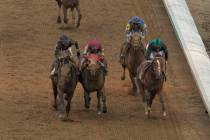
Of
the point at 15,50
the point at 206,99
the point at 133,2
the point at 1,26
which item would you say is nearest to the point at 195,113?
the point at 206,99

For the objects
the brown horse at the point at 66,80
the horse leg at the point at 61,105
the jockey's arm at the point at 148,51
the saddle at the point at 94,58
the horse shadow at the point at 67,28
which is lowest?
the horse leg at the point at 61,105

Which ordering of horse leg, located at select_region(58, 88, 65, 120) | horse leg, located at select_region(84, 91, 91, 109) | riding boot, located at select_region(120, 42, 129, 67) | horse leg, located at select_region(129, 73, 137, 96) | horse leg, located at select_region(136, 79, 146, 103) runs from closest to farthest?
horse leg, located at select_region(58, 88, 65, 120) → horse leg, located at select_region(84, 91, 91, 109) → horse leg, located at select_region(136, 79, 146, 103) → riding boot, located at select_region(120, 42, 129, 67) → horse leg, located at select_region(129, 73, 137, 96)

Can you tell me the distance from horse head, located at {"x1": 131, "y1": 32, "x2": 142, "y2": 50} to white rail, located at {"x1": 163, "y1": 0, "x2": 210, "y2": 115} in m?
1.94

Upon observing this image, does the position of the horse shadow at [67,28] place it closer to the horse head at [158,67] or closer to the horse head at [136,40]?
the horse head at [136,40]

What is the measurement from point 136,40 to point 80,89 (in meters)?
2.14

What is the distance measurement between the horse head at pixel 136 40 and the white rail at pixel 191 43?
6.38 ft

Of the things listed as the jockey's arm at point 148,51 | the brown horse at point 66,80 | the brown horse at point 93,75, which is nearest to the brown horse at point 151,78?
the jockey's arm at point 148,51

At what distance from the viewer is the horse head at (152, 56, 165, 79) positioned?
17.0m

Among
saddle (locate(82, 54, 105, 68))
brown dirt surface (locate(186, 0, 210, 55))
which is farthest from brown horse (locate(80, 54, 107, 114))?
brown dirt surface (locate(186, 0, 210, 55))

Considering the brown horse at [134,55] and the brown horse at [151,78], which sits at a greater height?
the brown horse at [134,55]

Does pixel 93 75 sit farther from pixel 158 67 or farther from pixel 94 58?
pixel 158 67

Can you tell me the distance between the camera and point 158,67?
17.0 meters

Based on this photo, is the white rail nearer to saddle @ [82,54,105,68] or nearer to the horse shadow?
saddle @ [82,54,105,68]

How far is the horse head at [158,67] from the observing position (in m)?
17.0
